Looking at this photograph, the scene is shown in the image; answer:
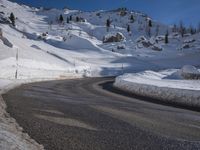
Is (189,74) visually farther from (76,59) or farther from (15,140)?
(76,59)

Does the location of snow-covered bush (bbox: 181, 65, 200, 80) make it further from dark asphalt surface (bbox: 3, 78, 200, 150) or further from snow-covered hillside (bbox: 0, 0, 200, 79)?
dark asphalt surface (bbox: 3, 78, 200, 150)

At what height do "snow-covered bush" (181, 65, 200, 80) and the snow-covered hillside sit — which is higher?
the snow-covered hillside

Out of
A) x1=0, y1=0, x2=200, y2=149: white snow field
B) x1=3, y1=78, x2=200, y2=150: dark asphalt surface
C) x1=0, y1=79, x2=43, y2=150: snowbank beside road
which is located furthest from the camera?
x1=0, y1=0, x2=200, y2=149: white snow field

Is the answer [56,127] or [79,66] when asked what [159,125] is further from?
[79,66]

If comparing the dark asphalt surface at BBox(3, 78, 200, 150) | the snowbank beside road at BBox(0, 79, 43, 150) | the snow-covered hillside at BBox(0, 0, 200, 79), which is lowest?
the dark asphalt surface at BBox(3, 78, 200, 150)

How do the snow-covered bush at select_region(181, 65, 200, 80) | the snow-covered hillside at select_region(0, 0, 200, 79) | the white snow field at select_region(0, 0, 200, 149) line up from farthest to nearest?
the snow-covered hillside at select_region(0, 0, 200, 79) → the snow-covered bush at select_region(181, 65, 200, 80) → the white snow field at select_region(0, 0, 200, 149)

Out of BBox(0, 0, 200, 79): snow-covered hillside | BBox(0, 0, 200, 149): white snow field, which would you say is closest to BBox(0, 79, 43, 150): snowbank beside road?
BBox(0, 0, 200, 149): white snow field

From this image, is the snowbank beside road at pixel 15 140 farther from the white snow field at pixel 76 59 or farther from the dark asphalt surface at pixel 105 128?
the dark asphalt surface at pixel 105 128

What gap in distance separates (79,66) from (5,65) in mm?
25173

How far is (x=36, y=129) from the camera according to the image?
30.2ft

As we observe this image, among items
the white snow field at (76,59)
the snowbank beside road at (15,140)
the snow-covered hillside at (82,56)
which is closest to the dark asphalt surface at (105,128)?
the snowbank beside road at (15,140)

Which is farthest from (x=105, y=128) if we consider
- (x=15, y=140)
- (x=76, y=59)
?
(x=76, y=59)

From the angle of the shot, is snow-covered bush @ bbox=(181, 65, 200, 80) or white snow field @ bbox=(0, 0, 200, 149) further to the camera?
snow-covered bush @ bbox=(181, 65, 200, 80)

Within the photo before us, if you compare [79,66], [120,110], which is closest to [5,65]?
[79,66]
